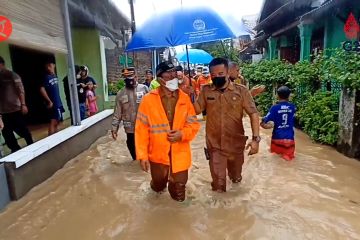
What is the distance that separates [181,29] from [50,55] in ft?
19.5

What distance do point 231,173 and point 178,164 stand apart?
979mm

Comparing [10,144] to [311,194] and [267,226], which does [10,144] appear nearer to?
[267,226]

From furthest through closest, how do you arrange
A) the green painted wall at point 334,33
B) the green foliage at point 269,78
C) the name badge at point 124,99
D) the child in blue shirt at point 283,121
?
the green painted wall at point 334,33, the green foliage at point 269,78, the name badge at point 124,99, the child in blue shirt at point 283,121

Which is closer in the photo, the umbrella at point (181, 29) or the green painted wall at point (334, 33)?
the umbrella at point (181, 29)

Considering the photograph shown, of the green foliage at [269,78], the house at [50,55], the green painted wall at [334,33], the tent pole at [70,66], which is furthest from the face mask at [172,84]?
the green painted wall at [334,33]

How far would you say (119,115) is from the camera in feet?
17.6

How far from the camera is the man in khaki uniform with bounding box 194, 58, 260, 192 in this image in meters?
3.79

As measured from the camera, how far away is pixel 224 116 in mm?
3830

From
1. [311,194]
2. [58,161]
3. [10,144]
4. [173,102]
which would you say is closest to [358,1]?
[311,194]

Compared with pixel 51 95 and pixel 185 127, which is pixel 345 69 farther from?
pixel 51 95

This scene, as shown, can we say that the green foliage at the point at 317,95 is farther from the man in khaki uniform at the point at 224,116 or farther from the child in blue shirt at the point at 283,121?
the man in khaki uniform at the point at 224,116

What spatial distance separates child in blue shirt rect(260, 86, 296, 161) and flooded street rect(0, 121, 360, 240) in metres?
0.30

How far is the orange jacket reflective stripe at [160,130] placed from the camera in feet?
11.6

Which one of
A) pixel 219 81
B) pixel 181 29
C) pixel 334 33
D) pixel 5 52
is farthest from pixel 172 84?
pixel 334 33
